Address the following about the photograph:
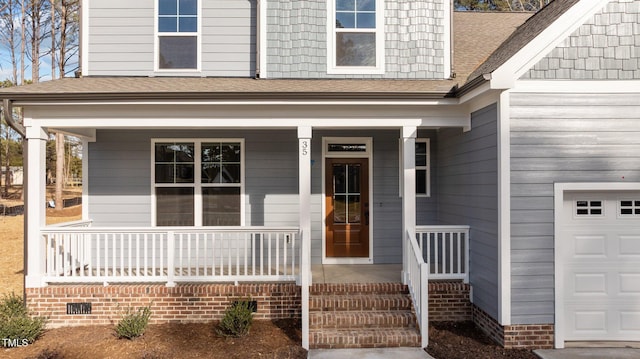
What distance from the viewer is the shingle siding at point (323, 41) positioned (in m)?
7.66

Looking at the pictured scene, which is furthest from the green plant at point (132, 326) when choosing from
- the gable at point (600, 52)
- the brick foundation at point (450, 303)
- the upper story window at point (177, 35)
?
the gable at point (600, 52)

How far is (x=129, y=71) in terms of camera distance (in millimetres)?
7922

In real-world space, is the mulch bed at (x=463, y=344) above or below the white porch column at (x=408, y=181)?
below

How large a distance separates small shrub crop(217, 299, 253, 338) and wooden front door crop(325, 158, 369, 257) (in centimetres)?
266

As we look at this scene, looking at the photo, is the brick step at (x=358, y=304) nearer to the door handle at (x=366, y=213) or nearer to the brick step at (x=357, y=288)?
the brick step at (x=357, y=288)

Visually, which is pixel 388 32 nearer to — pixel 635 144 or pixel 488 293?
pixel 635 144

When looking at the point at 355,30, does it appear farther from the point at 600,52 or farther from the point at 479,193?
the point at 600,52

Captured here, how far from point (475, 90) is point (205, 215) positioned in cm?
513

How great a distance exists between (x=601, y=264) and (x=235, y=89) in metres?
5.57

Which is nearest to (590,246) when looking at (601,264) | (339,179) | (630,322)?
(601,264)

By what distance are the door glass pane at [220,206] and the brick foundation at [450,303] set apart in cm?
377

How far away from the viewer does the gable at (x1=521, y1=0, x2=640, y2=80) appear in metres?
5.47

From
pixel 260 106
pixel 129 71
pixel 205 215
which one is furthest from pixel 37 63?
pixel 260 106

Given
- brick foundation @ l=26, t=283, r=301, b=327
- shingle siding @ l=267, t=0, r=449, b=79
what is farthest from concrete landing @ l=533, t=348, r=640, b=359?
shingle siding @ l=267, t=0, r=449, b=79
